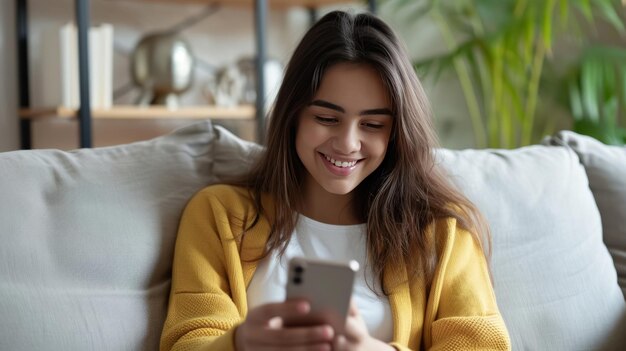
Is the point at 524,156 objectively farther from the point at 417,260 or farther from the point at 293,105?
the point at 293,105

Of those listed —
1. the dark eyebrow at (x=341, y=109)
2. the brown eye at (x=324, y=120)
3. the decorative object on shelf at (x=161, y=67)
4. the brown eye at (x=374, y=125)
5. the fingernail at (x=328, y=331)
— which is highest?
the decorative object on shelf at (x=161, y=67)

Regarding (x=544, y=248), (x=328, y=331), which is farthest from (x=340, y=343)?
(x=544, y=248)

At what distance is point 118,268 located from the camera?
124 centimetres

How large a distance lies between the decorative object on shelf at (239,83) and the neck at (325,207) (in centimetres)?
124

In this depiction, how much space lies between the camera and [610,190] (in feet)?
5.16

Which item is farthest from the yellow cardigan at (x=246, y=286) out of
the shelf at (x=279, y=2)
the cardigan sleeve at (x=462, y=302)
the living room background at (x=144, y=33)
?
the shelf at (x=279, y=2)

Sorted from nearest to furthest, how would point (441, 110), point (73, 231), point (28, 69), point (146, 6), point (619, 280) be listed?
1. point (73, 231)
2. point (619, 280)
3. point (28, 69)
4. point (146, 6)
5. point (441, 110)

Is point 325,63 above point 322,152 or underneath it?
above

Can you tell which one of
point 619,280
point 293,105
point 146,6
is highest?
point 146,6

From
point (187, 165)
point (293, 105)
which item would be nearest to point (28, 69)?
point (187, 165)

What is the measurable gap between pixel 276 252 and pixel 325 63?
32 centimetres

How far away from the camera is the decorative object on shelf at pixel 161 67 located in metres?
2.45

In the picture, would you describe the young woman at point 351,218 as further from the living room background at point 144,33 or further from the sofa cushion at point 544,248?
the living room background at point 144,33

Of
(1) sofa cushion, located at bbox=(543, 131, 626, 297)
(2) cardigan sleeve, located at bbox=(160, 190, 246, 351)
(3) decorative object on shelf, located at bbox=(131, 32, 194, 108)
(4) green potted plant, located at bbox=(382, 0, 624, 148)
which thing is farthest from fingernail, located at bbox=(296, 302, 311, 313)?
(3) decorative object on shelf, located at bbox=(131, 32, 194, 108)
